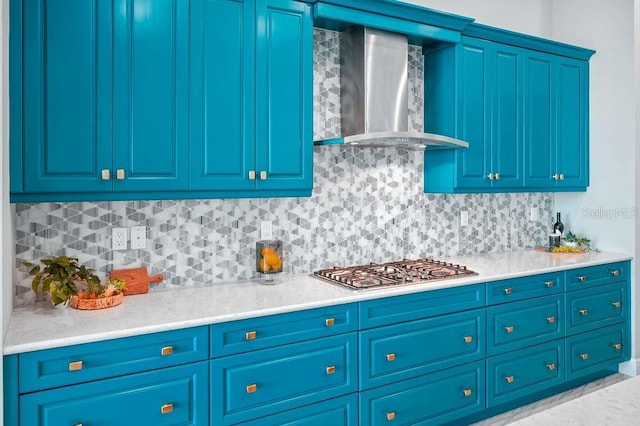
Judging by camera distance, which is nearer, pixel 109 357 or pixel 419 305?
pixel 109 357

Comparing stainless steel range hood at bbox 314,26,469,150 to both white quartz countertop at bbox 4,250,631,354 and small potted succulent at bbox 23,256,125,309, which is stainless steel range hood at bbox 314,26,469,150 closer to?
white quartz countertop at bbox 4,250,631,354

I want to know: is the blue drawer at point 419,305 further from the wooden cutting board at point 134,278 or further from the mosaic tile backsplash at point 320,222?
the wooden cutting board at point 134,278

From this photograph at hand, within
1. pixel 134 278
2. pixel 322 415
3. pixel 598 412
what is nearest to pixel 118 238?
pixel 134 278

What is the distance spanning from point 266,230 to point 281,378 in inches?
37.2

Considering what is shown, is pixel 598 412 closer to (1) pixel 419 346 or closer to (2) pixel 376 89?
(1) pixel 419 346

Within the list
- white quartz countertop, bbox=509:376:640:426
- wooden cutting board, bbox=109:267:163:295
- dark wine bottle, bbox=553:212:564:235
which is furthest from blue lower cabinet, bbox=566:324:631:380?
wooden cutting board, bbox=109:267:163:295

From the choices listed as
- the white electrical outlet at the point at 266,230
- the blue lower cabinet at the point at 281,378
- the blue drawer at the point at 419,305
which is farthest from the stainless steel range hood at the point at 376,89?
the blue lower cabinet at the point at 281,378

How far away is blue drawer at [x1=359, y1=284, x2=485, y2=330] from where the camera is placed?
2.75 meters

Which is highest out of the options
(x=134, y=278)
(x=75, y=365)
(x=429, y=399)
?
(x=134, y=278)

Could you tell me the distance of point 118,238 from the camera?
2674 millimetres

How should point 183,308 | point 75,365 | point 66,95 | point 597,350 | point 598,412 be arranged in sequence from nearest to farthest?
1. point 598,412
2. point 75,365
3. point 66,95
4. point 183,308
5. point 597,350

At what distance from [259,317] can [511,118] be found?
8.23 ft

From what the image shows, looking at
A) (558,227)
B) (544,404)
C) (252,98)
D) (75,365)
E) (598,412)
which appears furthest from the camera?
(558,227)

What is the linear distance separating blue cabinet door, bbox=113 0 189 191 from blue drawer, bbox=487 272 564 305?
1.98 meters
